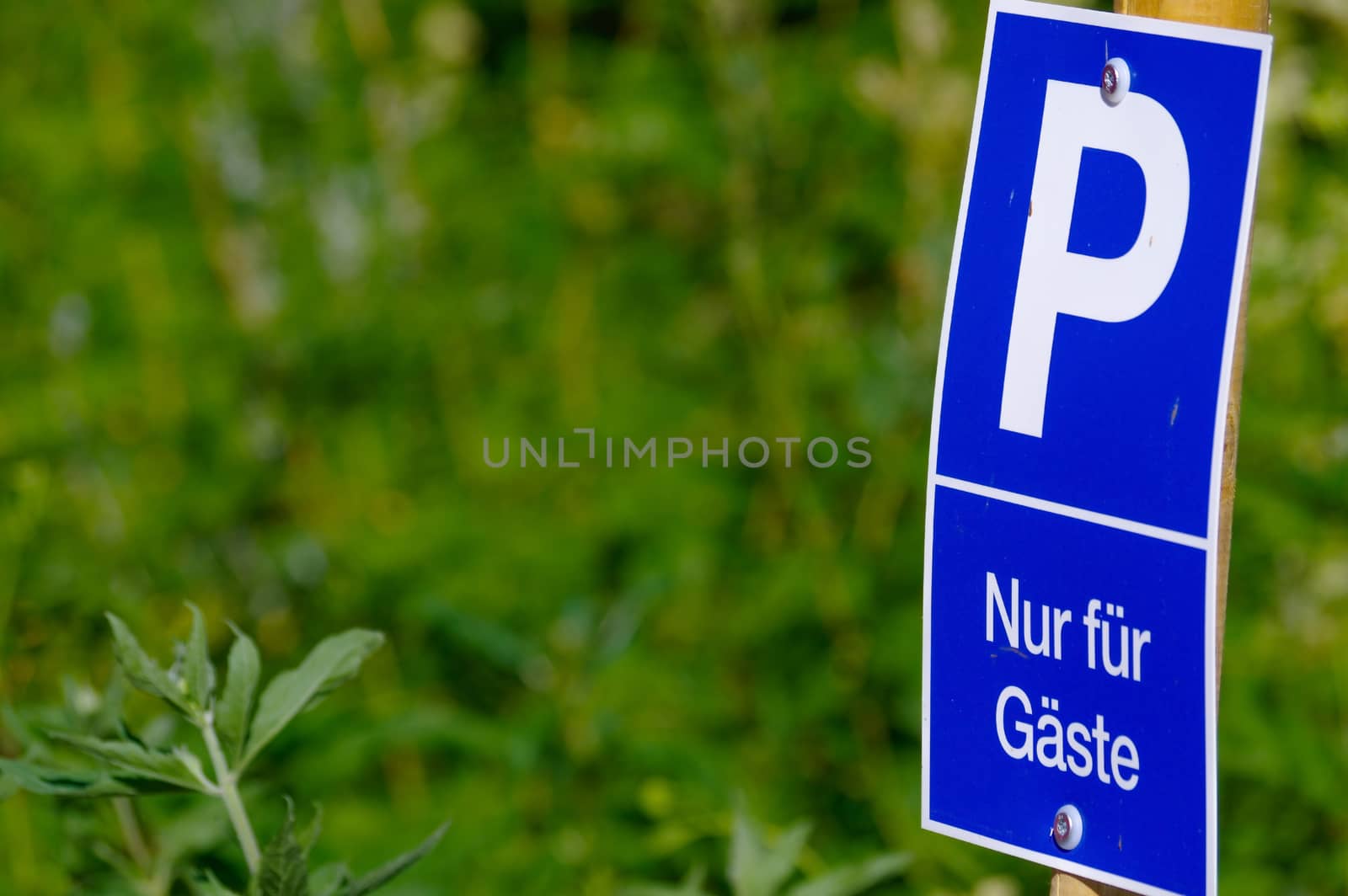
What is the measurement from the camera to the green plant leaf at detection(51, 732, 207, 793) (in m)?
0.70

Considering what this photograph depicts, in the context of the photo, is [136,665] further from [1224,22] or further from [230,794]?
[1224,22]

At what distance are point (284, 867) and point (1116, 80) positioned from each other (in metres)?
0.57

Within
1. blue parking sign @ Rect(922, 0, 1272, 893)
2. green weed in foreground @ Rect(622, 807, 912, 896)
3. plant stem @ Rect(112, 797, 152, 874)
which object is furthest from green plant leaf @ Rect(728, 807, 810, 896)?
plant stem @ Rect(112, 797, 152, 874)

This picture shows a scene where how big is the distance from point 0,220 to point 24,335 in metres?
0.28

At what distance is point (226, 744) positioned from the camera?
80 cm

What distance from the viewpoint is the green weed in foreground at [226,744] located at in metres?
0.69

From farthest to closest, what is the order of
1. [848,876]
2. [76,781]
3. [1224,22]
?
1. [848,876]
2. [76,781]
3. [1224,22]

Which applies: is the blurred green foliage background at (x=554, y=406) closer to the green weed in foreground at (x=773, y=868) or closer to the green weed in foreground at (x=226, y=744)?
the green weed in foreground at (x=773, y=868)

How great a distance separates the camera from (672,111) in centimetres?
185

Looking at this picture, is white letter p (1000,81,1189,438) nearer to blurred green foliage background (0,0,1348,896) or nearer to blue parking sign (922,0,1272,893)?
blue parking sign (922,0,1272,893)

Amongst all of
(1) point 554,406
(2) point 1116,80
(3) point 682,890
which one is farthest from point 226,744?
(1) point 554,406

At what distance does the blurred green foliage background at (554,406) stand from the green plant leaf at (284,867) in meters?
0.39

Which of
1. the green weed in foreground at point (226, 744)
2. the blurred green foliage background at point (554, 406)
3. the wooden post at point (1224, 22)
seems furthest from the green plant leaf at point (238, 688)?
the wooden post at point (1224, 22)

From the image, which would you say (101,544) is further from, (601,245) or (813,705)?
(813,705)
